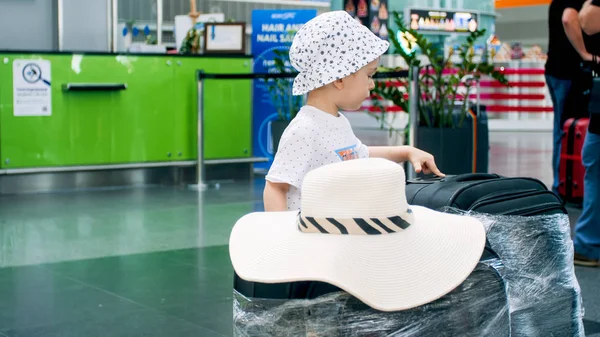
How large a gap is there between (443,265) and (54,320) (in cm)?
190

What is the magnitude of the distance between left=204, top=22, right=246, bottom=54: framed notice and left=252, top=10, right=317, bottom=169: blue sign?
0.47m

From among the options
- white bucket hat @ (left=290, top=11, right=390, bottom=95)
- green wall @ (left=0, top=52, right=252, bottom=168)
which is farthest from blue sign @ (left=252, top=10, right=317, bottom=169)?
white bucket hat @ (left=290, top=11, right=390, bottom=95)

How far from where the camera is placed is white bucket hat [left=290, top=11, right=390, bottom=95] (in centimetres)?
216

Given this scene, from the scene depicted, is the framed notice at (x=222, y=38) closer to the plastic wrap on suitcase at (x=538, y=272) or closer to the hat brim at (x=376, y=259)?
the plastic wrap on suitcase at (x=538, y=272)

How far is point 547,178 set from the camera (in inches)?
305

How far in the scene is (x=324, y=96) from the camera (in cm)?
228

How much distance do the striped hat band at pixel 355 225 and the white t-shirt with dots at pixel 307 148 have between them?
44cm

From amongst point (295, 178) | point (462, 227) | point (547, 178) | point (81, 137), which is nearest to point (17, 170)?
point (81, 137)

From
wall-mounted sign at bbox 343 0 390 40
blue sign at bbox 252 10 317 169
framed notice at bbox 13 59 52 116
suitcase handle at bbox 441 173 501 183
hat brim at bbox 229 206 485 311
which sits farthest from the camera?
wall-mounted sign at bbox 343 0 390 40

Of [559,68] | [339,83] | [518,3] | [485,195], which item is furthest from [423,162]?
[518,3]

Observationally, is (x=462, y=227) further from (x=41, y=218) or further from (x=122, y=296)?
(x=41, y=218)

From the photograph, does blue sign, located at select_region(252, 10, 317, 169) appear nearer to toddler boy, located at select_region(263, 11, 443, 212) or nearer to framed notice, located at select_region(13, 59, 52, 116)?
framed notice, located at select_region(13, 59, 52, 116)

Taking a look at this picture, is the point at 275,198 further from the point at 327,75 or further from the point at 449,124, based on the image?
the point at 449,124

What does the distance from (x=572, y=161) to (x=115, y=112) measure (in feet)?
11.4
